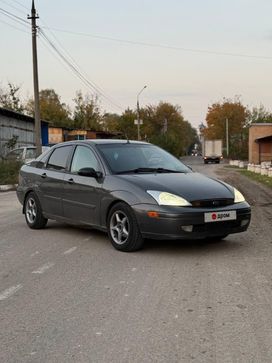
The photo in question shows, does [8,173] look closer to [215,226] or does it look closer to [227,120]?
[215,226]

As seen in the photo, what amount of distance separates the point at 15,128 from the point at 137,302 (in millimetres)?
30298

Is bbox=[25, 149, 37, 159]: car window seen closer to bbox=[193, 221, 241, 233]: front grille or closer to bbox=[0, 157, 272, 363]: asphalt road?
bbox=[0, 157, 272, 363]: asphalt road

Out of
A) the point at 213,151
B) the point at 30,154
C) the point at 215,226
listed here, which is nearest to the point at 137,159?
the point at 215,226

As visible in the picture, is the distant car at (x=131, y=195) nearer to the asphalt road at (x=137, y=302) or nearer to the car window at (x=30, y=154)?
the asphalt road at (x=137, y=302)

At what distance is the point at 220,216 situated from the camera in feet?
22.1

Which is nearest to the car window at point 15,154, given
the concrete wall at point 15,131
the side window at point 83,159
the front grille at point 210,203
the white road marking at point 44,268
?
the concrete wall at point 15,131

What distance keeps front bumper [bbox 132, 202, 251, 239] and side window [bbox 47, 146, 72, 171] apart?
7.37ft

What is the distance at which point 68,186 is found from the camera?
8.20m

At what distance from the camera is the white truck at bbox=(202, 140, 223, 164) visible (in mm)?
65250

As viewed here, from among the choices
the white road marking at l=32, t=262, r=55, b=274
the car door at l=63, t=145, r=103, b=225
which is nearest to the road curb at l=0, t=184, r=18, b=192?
the car door at l=63, t=145, r=103, b=225

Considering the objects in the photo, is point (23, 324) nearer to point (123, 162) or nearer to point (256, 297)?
point (256, 297)

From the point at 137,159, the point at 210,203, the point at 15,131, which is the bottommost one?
the point at 210,203

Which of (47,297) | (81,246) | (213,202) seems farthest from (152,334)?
(81,246)

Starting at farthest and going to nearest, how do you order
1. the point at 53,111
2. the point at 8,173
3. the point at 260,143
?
the point at 53,111 → the point at 260,143 → the point at 8,173
